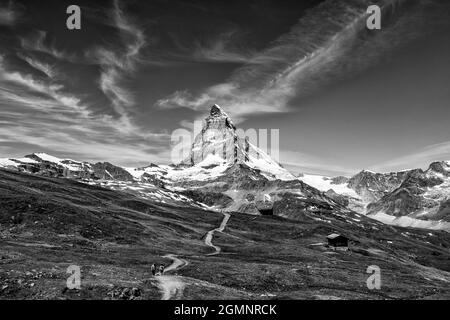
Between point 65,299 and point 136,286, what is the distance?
7.52 m

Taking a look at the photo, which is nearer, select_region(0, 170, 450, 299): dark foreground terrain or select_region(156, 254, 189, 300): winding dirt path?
select_region(156, 254, 189, 300): winding dirt path

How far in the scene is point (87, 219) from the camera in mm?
108250

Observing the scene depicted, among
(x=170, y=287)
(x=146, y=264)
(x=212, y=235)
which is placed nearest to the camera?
(x=170, y=287)

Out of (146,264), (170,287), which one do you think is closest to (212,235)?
(146,264)

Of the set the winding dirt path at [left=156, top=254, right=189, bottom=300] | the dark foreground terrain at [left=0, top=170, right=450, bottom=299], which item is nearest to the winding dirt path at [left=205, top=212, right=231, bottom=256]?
the dark foreground terrain at [left=0, top=170, right=450, bottom=299]

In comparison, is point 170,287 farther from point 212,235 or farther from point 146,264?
point 212,235

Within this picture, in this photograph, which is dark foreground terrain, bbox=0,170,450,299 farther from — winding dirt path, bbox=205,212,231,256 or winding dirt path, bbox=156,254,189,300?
winding dirt path, bbox=205,212,231,256

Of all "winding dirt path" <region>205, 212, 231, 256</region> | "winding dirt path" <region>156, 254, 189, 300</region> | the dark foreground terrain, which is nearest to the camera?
"winding dirt path" <region>156, 254, 189, 300</region>

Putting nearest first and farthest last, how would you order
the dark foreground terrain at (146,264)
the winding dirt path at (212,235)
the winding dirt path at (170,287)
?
the winding dirt path at (170,287) < the dark foreground terrain at (146,264) < the winding dirt path at (212,235)

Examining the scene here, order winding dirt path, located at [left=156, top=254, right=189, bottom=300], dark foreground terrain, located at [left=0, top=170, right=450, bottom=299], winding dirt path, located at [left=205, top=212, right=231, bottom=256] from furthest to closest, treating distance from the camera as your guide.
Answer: winding dirt path, located at [left=205, top=212, right=231, bottom=256], dark foreground terrain, located at [left=0, top=170, right=450, bottom=299], winding dirt path, located at [left=156, top=254, right=189, bottom=300]

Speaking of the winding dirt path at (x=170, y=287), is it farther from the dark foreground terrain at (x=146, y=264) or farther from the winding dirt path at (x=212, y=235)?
the winding dirt path at (x=212, y=235)

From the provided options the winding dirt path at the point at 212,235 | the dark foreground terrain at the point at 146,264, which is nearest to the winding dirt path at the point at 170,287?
the dark foreground terrain at the point at 146,264
